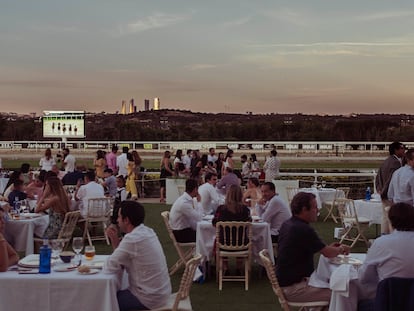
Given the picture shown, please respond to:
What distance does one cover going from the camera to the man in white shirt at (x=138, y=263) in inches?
207

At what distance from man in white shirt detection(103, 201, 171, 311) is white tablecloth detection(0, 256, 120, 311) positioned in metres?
0.13

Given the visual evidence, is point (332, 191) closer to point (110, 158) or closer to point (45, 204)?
point (110, 158)

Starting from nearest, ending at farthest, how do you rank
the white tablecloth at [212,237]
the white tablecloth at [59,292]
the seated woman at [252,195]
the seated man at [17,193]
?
the white tablecloth at [59,292], the white tablecloth at [212,237], the seated man at [17,193], the seated woman at [252,195]

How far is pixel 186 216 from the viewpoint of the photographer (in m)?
9.09

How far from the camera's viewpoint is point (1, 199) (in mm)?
11008

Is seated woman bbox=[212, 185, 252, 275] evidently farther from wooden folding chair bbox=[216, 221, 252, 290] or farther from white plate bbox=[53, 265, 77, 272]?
white plate bbox=[53, 265, 77, 272]

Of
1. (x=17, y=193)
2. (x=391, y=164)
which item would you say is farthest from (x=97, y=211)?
(x=391, y=164)

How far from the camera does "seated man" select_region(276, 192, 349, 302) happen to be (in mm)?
5727

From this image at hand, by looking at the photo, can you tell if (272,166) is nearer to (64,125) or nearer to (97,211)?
(97,211)

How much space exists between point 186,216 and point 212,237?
480 mm

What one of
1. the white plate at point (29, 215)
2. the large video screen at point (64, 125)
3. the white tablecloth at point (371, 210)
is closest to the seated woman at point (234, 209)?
the white plate at point (29, 215)

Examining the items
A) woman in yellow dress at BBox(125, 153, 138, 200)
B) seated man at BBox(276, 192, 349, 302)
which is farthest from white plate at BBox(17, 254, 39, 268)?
woman in yellow dress at BBox(125, 153, 138, 200)

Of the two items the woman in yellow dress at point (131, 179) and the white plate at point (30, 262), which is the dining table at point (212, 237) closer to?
the white plate at point (30, 262)

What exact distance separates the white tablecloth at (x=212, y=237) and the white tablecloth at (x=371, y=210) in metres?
3.52
